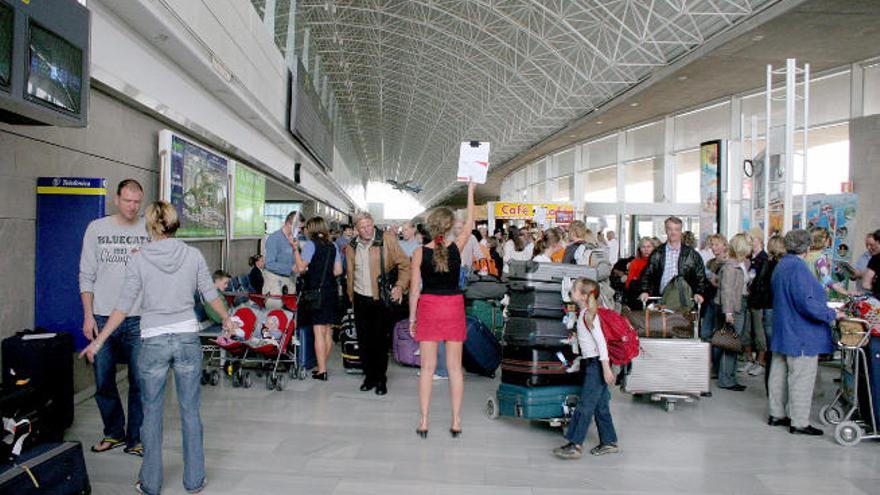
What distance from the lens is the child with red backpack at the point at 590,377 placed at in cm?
471

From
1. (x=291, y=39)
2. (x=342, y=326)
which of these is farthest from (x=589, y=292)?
(x=291, y=39)

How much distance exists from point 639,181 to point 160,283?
27.4m

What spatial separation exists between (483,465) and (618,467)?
925mm

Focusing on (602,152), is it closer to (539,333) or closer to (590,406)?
(539,333)

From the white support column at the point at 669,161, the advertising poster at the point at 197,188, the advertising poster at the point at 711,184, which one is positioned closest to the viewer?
the advertising poster at the point at 197,188

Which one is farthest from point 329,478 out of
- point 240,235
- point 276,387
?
point 240,235

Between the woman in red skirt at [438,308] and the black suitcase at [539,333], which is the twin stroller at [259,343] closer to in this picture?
the woman in red skirt at [438,308]

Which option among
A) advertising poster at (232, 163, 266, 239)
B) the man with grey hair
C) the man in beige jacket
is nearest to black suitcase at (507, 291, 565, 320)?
the man in beige jacket

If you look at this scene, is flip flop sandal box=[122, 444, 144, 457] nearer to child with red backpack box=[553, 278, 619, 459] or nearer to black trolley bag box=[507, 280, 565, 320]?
child with red backpack box=[553, 278, 619, 459]

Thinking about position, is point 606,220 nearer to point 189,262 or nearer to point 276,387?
point 276,387

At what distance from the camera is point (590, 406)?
475 cm

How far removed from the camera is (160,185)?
7.75m

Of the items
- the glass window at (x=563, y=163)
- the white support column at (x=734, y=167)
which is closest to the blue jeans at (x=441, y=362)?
the white support column at (x=734, y=167)

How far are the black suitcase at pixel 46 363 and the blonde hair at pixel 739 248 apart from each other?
21.2 feet
